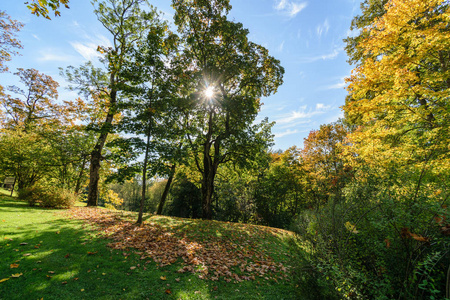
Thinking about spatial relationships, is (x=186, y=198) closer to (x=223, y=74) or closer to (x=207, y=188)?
(x=207, y=188)

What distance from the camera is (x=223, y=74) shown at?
1370 centimetres

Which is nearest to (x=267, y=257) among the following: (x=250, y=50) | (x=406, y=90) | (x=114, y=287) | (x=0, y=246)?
(x=114, y=287)

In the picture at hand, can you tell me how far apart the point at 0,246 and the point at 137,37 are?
16.3 metres

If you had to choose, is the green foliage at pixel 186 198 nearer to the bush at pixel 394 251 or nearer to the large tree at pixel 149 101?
the large tree at pixel 149 101

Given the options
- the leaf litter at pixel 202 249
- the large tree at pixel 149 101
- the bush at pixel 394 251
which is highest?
the large tree at pixel 149 101

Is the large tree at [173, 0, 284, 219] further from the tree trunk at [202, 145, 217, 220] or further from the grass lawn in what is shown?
the grass lawn

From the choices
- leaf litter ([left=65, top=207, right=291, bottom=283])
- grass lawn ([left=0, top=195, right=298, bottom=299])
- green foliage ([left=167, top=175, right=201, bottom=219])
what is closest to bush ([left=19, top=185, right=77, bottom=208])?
grass lawn ([left=0, top=195, right=298, bottom=299])

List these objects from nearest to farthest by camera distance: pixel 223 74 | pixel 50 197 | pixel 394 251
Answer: pixel 394 251, pixel 50 197, pixel 223 74

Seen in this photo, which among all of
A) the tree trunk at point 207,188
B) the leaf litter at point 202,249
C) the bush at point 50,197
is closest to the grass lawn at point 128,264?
the leaf litter at point 202,249

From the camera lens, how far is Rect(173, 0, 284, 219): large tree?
1273cm

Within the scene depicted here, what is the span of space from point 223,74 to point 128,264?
13069mm

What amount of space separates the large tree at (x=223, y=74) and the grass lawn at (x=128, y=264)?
7.99 metres

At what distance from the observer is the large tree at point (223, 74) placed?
12.7 metres

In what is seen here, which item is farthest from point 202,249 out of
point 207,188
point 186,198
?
point 186,198
